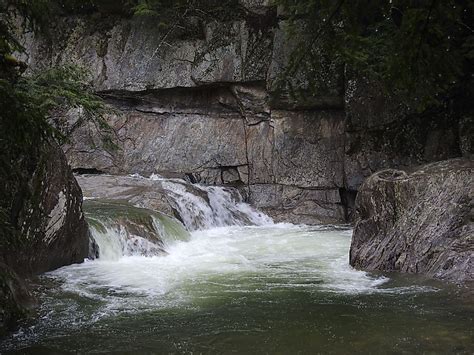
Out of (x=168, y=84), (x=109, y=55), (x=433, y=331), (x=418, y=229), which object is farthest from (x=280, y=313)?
(x=109, y=55)

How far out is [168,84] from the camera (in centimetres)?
1825

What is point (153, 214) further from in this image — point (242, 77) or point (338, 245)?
point (242, 77)

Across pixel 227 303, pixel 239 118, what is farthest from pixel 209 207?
pixel 227 303

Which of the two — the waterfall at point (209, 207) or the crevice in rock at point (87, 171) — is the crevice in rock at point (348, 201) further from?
the crevice in rock at point (87, 171)

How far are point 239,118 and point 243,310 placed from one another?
1216cm

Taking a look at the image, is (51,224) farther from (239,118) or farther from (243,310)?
(239,118)

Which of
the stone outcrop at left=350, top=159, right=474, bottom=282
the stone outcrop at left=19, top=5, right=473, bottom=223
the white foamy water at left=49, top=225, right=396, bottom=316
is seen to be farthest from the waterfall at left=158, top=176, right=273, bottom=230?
the stone outcrop at left=350, top=159, right=474, bottom=282

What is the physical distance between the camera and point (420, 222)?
8.20 m

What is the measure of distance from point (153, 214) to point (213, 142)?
5.96m

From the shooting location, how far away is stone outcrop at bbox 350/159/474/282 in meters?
7.50

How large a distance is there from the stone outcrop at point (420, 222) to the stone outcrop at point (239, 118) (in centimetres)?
656

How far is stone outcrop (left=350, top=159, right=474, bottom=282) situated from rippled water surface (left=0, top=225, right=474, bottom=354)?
404mm

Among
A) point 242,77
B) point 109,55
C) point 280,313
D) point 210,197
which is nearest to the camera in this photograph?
point 280,313

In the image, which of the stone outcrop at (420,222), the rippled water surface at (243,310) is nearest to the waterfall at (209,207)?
the rippled water surface at (243,310)
